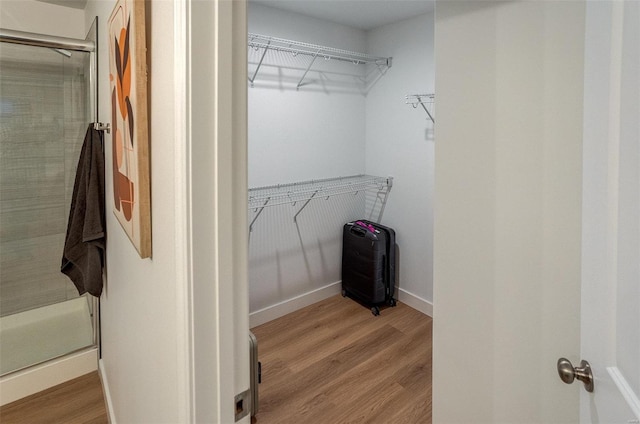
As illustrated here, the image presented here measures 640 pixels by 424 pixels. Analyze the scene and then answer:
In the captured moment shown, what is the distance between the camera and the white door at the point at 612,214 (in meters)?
0.65

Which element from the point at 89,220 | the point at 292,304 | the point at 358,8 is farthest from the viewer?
the point at 292,304

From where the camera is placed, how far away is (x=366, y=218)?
3682mm

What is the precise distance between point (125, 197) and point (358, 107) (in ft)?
8.63

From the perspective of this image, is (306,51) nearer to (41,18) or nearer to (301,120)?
(301,120)

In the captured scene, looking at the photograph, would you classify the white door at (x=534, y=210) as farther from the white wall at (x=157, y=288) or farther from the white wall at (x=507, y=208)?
the white wall at (x=157, y=288)


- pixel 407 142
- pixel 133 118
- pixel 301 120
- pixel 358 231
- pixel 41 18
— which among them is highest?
pixel 41 18

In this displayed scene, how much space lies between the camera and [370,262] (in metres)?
3.19

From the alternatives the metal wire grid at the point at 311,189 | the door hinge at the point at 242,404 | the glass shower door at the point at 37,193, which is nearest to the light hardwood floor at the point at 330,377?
the glass shower door at the point at 37,193

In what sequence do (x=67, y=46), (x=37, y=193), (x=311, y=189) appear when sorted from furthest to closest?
(x=311, y=189) < (x=37, y=193) < (x=67, y=46)

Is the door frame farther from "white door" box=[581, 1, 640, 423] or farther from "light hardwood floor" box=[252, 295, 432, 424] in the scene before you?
"light hardwood floor" box=[252, 295, 432, 424]

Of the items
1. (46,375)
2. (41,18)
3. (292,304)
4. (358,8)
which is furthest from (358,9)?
(46,375)

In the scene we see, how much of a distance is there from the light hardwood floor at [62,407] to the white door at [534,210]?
173 cm

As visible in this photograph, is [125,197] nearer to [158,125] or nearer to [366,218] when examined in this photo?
[158,125]

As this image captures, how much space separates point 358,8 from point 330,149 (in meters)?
1.08
